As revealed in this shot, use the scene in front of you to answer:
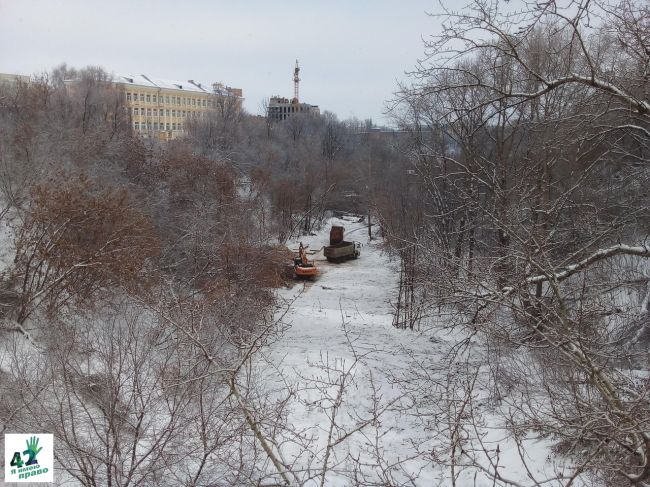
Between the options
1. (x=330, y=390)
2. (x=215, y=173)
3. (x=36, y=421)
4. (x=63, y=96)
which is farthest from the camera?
(x=63, y=96)

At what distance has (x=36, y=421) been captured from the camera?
584 cm

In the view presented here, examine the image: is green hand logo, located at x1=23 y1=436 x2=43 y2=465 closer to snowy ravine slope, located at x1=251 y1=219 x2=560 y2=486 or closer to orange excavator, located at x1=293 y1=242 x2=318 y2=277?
snowy ravine slope, located at x1=251 y1=219 x2=560 y2=486

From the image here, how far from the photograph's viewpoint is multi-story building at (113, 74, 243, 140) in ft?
195

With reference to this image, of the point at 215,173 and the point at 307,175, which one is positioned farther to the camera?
the point at 307,175

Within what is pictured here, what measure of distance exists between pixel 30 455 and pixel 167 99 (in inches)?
2487

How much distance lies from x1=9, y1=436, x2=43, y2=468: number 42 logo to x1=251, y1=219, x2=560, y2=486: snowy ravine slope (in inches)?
107

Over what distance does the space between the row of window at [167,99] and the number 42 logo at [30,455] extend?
57.4 m

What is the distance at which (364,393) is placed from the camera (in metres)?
11.7

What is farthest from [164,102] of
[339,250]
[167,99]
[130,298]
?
[130,298]

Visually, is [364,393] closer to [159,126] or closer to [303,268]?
[303,268]

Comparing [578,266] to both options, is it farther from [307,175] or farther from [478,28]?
[307,175]

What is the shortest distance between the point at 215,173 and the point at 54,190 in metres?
9.25

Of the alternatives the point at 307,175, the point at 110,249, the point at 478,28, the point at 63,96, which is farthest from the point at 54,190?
the point at 307,175

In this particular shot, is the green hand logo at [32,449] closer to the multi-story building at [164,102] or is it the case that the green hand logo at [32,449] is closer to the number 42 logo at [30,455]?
the number 42 logo at [30,455]
